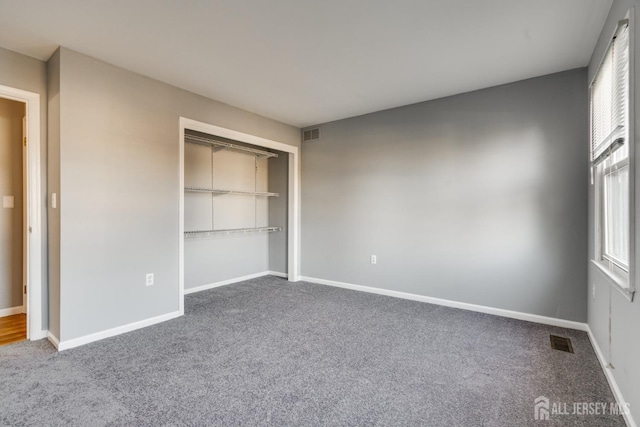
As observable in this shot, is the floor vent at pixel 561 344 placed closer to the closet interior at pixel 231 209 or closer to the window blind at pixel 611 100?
the window blind at pixel 611 100

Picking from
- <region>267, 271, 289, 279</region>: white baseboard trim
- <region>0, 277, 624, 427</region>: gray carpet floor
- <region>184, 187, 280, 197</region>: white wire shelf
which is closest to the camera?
<region>0, 277, 624, 427</region>: gray carpet floor

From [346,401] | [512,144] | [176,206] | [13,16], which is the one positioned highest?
[13,16]

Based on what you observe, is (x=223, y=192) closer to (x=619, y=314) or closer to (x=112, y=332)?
(x=112, y=332)

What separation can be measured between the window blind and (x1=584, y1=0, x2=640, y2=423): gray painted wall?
124 millimetres

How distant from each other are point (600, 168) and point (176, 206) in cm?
393

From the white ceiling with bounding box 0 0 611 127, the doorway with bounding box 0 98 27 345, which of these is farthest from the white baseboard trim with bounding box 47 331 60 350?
the white ceiling with bounding box 0 0 611 127

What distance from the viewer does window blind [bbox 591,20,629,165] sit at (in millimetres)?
1823

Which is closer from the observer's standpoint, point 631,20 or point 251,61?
point 631,20

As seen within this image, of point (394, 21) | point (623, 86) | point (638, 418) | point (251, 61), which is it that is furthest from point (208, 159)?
point (638, 418)

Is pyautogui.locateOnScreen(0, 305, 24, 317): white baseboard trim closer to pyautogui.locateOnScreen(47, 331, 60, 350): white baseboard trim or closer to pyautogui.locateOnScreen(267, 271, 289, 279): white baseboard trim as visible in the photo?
pyautogui.locateOnScreen(47, 331, 60, 350): white baseboard trim

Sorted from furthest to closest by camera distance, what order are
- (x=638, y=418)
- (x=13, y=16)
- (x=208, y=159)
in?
(x=208, y=159)
(x=13, y=16)
(x=638, y=418)

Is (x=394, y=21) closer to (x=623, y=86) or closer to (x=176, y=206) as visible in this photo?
(x=623, y=86)

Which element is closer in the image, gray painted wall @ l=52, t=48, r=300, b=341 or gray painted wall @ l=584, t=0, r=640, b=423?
gray painted wall @ l=584, t=0, r=640, b=423

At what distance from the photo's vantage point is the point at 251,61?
2822 millimetres
